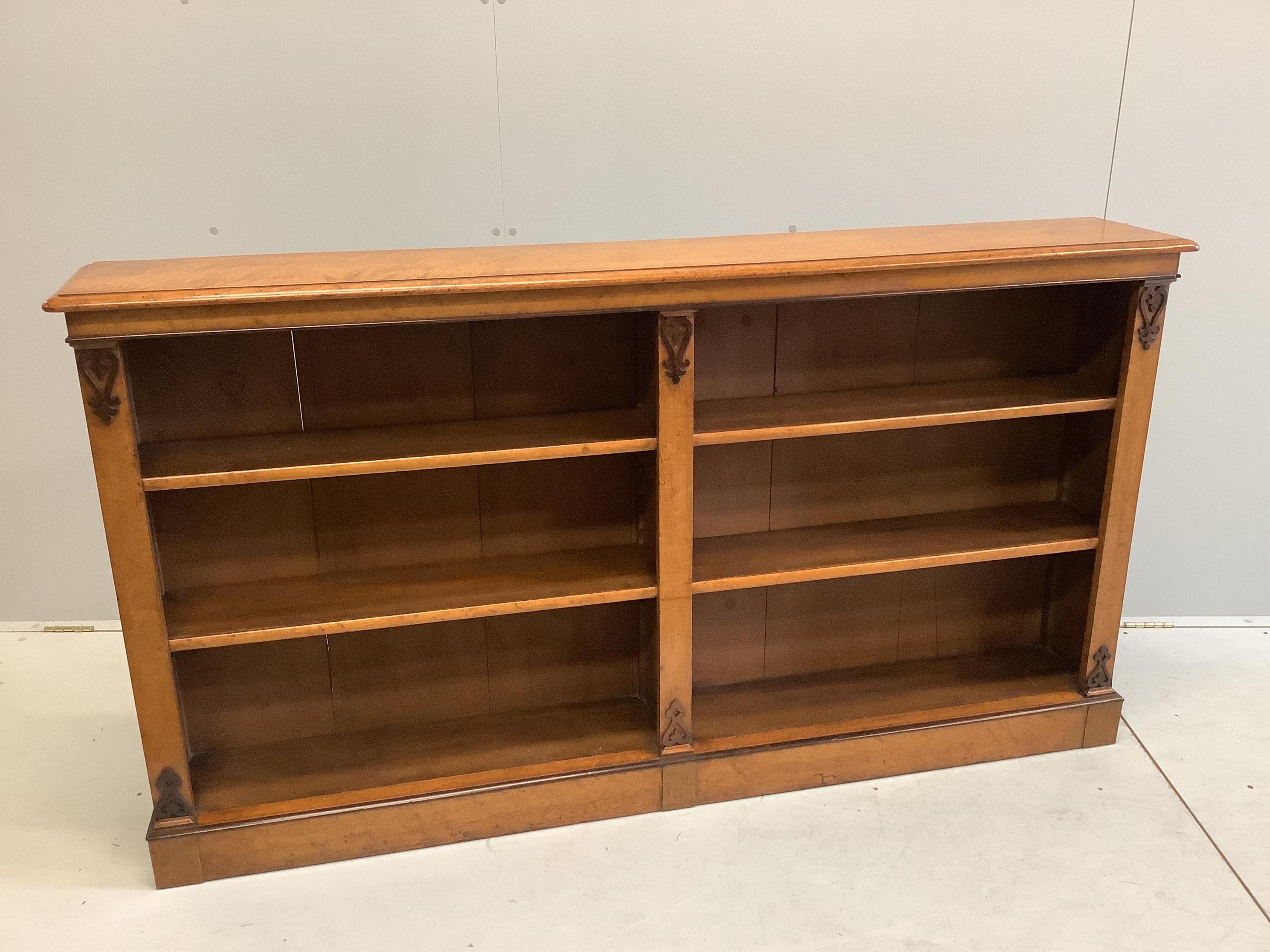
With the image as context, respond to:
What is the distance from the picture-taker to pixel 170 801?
2365 mm

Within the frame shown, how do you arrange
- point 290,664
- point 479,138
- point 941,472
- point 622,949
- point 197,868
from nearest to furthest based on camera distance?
point 622,949, point 197,868, point 290,664, point 941,472, point 479,138

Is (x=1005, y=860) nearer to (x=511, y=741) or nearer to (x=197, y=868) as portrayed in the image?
(x=511, y=741)

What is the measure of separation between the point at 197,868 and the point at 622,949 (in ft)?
3.24

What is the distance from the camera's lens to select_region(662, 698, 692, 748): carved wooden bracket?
2.58m

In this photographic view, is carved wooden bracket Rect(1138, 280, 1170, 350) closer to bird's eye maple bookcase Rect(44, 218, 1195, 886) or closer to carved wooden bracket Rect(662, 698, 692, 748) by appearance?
bird's eye maple bookcase Rect(44, 218, 1195, 886)

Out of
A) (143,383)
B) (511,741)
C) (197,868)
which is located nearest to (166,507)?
(143,383)

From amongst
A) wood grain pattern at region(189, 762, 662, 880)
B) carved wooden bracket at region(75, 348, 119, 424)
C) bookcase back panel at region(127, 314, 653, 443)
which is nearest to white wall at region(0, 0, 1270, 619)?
bookcase back panel at region(127, 314, 653, 443)

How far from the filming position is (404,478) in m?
2.54

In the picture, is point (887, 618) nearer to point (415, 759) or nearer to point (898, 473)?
point (898, 473)

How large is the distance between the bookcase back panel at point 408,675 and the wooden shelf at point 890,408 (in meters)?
0.59

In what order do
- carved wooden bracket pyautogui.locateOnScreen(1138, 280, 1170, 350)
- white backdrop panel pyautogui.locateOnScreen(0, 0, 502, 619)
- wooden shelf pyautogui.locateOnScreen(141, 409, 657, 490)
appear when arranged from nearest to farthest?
wooden shelf pyautogui.locateOnScreen(141, 409, 657, 490) → carved wooden bracket pyautogui.locateOnScreen(1138, 280, 1170, 350) → white backdrop panel pyautogui.locateOnScreen(0, 0, 502, 619)

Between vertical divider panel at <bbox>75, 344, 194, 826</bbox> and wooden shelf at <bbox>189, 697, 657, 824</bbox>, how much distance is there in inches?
5.9

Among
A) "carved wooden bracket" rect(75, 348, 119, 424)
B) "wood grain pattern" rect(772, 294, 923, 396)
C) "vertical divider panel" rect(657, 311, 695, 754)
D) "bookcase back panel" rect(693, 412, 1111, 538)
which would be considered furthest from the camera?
"bookcase back panel" rect(693, 412, 1111, 538)

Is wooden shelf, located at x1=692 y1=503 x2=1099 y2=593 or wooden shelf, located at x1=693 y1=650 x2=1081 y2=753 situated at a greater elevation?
wooden shelf, located at x1=692 y1=503 x2=1099 y2=593
